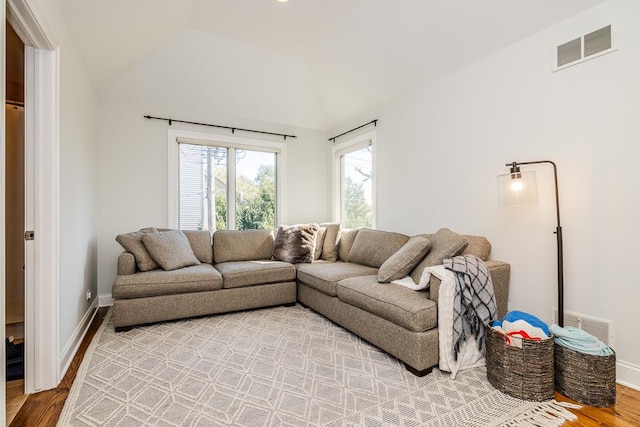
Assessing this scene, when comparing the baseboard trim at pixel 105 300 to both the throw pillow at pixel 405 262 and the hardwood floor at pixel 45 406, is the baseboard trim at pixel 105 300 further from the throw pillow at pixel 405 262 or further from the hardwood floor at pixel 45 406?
the throw pillow at pixel 405 262

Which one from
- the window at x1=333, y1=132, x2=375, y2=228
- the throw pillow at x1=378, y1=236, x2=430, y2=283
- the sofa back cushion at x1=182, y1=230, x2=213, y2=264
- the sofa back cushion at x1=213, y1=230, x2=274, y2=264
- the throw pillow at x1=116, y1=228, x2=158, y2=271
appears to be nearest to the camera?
the throw pillow at x1=378, y1=236, x2=430, y2=283

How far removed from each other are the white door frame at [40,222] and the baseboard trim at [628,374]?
3.52 metres

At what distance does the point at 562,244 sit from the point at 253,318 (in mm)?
2719

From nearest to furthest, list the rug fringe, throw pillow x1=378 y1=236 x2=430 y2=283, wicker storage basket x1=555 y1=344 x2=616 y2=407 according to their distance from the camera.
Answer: the rug fringe → wicker storage basket x1=555 y1=344 x2=616 y2=407 → throw pillow x1=378 y1=236 x2=430 y2=283

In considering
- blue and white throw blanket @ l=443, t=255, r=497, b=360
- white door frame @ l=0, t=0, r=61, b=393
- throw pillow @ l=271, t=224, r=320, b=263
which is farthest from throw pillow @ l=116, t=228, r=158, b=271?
blue and white throw blanket @ l=443, t=255, r=497, b=360

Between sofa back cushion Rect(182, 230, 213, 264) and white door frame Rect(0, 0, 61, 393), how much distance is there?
183cm

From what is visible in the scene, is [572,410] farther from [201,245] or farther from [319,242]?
[201,245]

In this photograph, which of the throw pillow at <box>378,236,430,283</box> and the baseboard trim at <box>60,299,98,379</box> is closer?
the baseboard trim at <box>60,299,98,379</box>

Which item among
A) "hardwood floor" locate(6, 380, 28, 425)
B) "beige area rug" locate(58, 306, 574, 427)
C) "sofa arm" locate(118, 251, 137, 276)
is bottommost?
"beige area rug" locate(58, 306, 574, 427)

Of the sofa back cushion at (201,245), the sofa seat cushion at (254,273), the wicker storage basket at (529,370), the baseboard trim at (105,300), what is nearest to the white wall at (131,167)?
the baseboard trim at (105,300)

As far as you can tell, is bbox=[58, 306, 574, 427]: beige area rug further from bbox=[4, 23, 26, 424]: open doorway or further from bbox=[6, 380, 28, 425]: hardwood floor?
bbox=[4, 23, 26, 424]: open doorway

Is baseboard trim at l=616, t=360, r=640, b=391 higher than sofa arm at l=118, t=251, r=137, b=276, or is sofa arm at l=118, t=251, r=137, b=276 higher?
sofa arm at l=118, t=251, r=137, b=276

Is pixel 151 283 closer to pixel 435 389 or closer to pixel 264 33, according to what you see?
pixel 435 389

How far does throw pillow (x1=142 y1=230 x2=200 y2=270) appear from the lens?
10.5 feet
